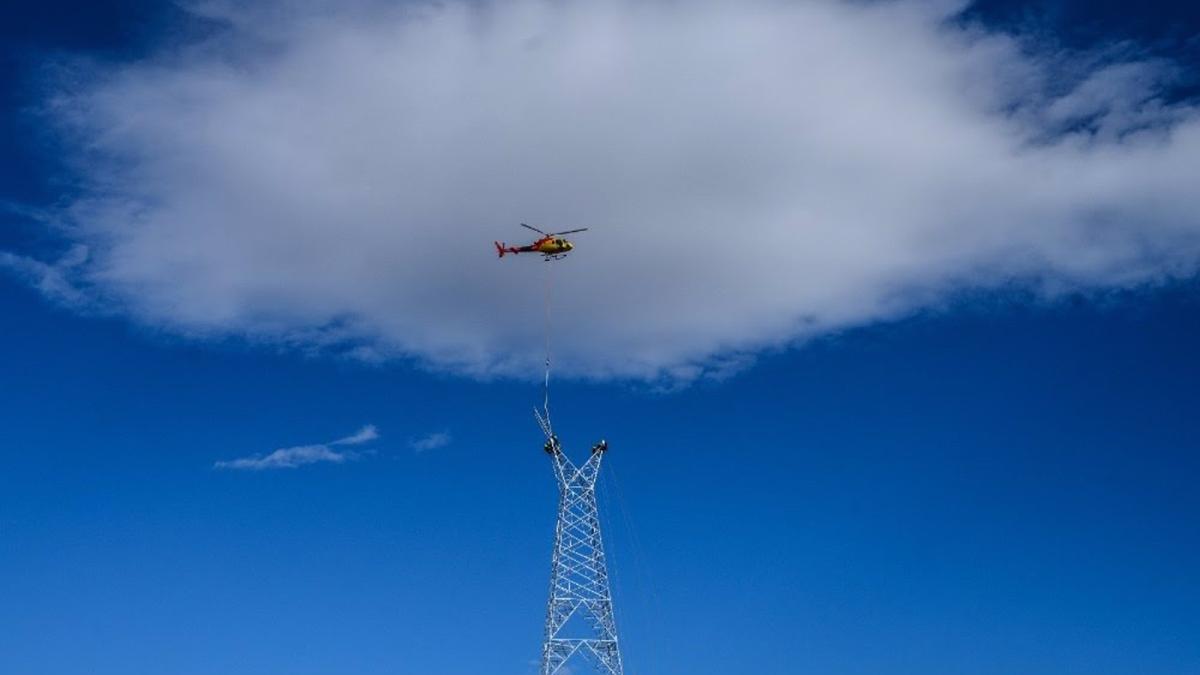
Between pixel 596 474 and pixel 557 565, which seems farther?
pixel 596 474

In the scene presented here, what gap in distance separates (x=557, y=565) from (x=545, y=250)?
3867cm

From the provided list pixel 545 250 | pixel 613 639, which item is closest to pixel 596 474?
pixel 613 639

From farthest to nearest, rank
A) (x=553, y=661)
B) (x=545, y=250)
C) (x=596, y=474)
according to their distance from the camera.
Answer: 1. (x=545, y=250)
2. (x=596, y=474)
3. (x=553, y=661)

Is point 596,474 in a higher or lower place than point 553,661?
higher

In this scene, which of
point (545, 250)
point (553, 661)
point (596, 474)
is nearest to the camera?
point (553, 661)

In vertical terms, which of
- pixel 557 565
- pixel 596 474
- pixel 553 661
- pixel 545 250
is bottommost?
pixel 553 661

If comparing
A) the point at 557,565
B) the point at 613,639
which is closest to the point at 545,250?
the point at 557,565

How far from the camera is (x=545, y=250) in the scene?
5044 inches

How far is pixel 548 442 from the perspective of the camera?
11969cm

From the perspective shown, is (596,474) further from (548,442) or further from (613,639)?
(613,639)

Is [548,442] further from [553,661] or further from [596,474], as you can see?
[553,661]

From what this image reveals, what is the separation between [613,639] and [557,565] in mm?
9432

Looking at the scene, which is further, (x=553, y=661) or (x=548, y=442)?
(x=548, y=442)

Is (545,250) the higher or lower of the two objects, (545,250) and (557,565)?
the higher
